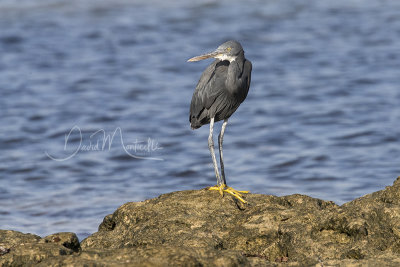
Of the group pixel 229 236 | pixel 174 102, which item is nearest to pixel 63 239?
pixel 229 236

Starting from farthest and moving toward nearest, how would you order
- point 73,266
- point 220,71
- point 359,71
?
point 359,71 < point 220,71 < point 73,266

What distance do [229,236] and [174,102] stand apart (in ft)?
27.4

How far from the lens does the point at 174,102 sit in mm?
13492

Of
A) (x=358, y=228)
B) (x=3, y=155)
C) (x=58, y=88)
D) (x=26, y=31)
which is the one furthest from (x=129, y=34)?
(x=358, y=228)

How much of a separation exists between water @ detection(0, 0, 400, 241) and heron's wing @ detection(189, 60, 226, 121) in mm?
2276

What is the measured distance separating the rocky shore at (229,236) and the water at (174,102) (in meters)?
2.56

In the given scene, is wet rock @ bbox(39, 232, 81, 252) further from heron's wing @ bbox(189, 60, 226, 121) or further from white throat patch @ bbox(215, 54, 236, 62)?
white throat patch @ bbox(215, 54, 236, 62)

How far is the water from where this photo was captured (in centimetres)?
966

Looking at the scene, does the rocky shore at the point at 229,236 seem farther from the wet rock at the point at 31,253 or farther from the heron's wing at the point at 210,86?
the heron's wing at the point at 210,86

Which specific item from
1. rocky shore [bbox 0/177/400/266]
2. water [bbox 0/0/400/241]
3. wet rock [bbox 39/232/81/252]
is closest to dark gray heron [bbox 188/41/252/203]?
rocky shore [bbox 0/177/400/266]

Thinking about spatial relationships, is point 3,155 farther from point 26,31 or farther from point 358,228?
point 26,31

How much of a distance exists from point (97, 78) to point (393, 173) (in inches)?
310

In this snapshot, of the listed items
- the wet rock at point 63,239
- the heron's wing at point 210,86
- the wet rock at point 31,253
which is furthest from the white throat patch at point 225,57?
the wet rock at point 31,253

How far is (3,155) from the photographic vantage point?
36.7 ft
